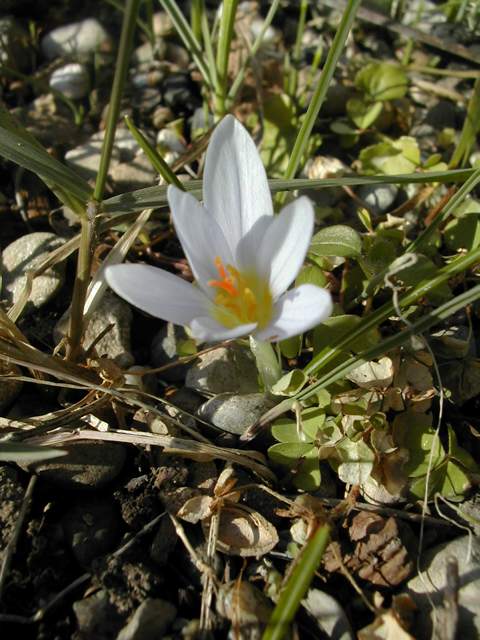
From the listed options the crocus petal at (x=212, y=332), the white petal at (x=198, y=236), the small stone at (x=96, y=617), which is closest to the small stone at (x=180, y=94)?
the white petal at (x=198, y=236)

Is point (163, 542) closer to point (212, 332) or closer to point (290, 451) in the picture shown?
point (290, 451)

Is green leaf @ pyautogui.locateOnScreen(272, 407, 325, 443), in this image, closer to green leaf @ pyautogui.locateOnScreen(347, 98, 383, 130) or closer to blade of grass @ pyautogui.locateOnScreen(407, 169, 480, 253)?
blade of grass @ pyautogui.locateOnScreen(407, 169, 480, 253)

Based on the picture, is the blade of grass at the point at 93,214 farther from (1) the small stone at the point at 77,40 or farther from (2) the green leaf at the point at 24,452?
(1) the small stone at the point at 77,40

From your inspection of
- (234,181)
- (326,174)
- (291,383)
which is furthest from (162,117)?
(291,383)

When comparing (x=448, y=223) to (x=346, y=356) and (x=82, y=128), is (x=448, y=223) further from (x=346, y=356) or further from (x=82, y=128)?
(x=82, y=128)

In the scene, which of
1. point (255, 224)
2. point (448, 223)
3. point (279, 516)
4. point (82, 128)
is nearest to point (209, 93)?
point (82, 128)

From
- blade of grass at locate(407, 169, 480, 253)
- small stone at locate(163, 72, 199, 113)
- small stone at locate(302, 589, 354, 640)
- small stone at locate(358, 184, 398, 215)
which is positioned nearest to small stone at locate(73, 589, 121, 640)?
small stone at locate(302, 589, 354, 640)
